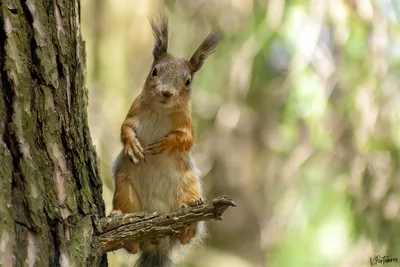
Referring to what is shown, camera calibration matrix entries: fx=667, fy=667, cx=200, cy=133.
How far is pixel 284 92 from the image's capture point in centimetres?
370

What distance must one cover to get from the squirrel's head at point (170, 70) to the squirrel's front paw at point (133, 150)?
189 millimetres

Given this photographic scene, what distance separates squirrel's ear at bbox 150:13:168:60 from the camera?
7.64 ft

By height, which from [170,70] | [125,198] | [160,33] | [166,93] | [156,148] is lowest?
[125,198]

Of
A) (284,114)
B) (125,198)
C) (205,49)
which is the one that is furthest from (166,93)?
(284,114)

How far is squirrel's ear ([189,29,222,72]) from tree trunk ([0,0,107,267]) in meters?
0.68

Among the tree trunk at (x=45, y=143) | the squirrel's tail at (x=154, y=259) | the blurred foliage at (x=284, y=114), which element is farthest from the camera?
the blurred foliage at (x=284, y=114)

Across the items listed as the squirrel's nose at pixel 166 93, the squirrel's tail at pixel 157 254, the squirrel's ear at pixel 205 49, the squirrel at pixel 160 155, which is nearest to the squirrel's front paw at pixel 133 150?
the squirrel at pixel 160 155

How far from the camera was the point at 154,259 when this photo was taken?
2299mm

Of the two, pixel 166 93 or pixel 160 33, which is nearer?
pixel 166 93

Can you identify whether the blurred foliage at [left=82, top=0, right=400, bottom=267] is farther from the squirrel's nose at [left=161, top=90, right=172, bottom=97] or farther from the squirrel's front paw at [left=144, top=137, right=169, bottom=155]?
the squirrel's front paw at [left=144, top=137, right=169, bottom=155]

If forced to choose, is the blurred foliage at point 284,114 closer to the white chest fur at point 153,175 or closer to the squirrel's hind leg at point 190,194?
the white chest fur at point 153,175

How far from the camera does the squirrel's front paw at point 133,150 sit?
2.06 metres

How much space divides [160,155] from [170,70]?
12.6 inches

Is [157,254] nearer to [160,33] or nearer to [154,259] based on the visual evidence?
[154,259]
